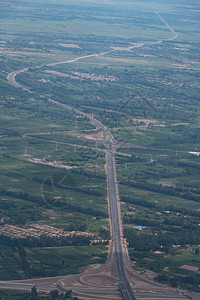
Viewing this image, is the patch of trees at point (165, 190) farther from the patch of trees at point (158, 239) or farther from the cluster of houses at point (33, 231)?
the cluster of houses at point (33, 231)

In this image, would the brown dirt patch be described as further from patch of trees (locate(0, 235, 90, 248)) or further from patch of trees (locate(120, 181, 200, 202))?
patch of trees (locate(120, 181, 200, 202))

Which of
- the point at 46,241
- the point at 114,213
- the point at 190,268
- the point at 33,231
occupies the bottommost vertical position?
the point at 114,213

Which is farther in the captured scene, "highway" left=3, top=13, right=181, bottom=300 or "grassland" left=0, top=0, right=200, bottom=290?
"grassland" left=0, top=0, right=200, bottom=290

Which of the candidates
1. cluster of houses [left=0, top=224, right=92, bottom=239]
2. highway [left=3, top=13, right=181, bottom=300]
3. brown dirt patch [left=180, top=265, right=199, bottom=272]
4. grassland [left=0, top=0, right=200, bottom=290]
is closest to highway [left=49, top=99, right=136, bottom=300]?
highway [left=3, top=13, right=181, bottom=300]

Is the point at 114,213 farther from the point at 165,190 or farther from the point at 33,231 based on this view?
the point at 165,190

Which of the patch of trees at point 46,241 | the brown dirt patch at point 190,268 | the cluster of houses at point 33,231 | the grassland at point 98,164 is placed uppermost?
the brown dirt patch at point 190,268

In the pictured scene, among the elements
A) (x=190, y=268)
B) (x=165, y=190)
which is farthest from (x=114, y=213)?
(x=190, y=268)

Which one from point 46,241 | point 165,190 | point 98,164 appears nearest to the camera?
point 46,241

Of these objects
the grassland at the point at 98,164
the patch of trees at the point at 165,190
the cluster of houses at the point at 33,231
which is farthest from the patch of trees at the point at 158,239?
the patch of trees at the point at 165,190

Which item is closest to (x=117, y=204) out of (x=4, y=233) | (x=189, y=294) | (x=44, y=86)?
(x=4, y=233)

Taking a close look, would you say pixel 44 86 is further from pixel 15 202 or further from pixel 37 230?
pixel 37 230

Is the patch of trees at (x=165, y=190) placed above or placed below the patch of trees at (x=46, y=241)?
below
